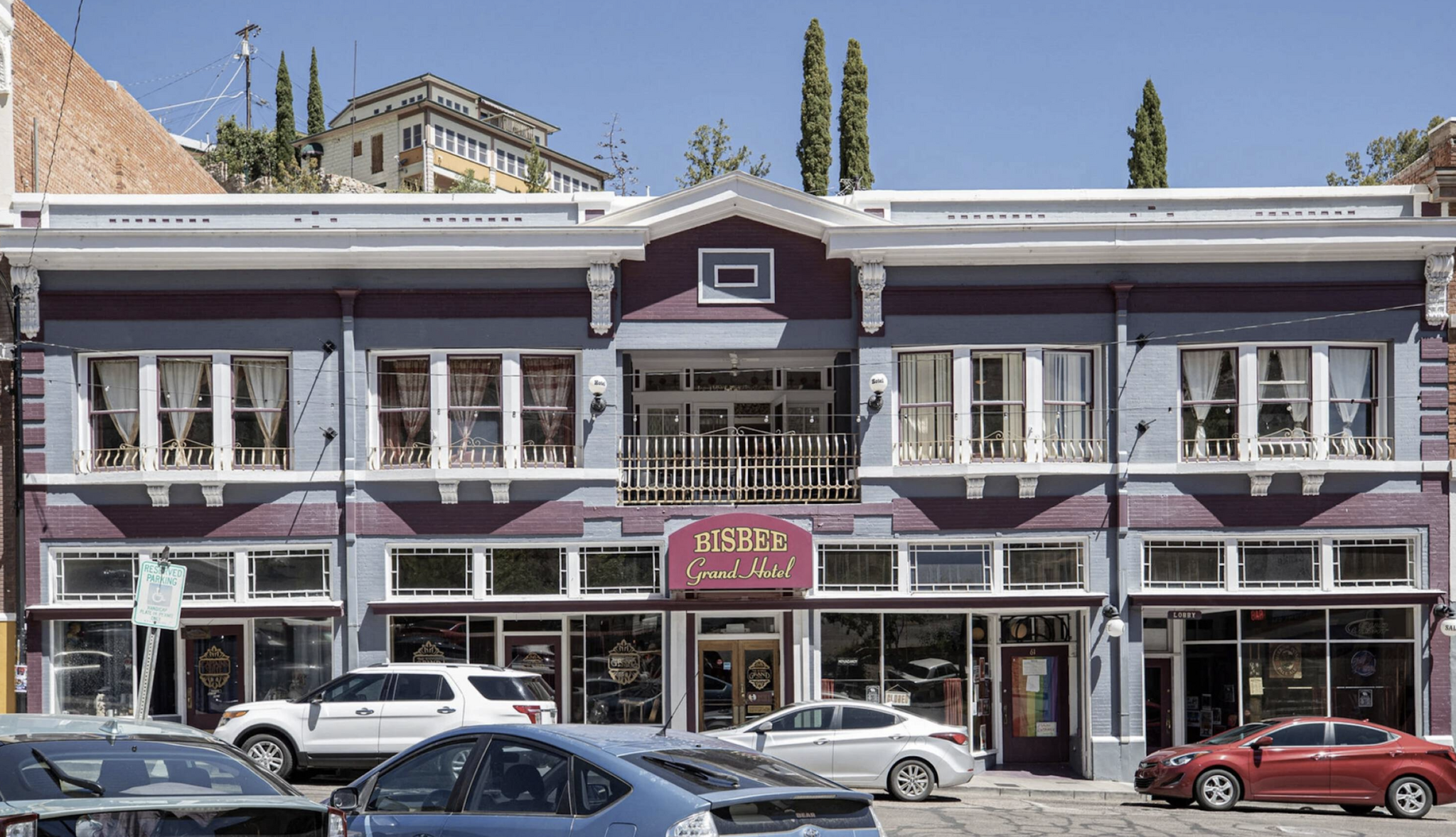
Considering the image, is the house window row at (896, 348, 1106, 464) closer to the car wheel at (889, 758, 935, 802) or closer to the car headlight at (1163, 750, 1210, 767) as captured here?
the car headlight at (1163, 750, 1210, 767)

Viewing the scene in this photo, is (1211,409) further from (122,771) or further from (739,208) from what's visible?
(122,771)

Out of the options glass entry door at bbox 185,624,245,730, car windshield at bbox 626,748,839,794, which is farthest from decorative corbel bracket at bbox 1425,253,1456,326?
glass entry door at bbox 185,624,245,730

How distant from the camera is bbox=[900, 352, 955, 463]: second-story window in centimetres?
2231

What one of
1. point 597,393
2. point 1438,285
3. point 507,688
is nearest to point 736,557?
point 597,393

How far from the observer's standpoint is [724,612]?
72.5 feet

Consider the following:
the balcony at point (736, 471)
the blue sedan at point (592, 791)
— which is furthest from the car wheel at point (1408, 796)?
the blue sedan at point (592, 791)

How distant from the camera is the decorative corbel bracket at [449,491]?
21875 millimetres

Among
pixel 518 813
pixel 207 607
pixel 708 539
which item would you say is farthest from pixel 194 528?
pixel 518 813

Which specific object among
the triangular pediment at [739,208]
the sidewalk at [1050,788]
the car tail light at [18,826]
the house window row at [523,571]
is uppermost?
the triangular pediment at [739,208]

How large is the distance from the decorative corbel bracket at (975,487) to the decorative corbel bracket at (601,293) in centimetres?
610

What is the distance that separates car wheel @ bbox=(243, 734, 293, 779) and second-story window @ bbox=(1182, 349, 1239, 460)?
14.0 meters

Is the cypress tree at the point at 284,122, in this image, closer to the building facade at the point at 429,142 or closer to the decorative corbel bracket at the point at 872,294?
the building facade at the point at 429,142

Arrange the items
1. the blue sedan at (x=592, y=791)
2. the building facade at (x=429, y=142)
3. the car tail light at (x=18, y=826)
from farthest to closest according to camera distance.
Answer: the building facade at (x=429, y=142)
the blue sedan at (x=592, y=791)
the car tail light at (x=18, y=826)

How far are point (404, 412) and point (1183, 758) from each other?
12.5 meters
